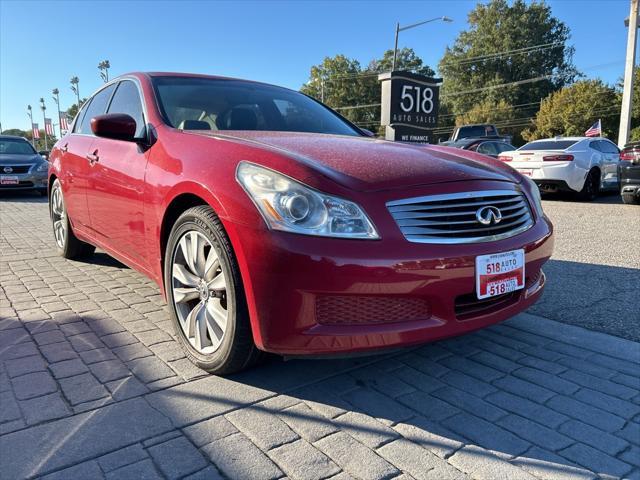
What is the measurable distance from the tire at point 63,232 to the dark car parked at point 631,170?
8.75m

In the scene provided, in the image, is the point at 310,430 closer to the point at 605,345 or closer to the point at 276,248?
the point at 276,248

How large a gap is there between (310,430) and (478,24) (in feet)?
228

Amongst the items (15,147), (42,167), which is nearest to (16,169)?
(42,167)

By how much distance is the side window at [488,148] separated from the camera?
45.9 feet

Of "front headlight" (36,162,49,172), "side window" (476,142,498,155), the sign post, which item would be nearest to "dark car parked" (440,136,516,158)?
"side window" (476,142,498,155)

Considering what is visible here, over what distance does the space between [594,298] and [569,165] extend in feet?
23.6

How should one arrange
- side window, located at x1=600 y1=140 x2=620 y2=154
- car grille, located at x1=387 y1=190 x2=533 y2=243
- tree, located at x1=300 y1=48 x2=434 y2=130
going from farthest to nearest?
1. tree, located at x1=300 y1=48 x2=434 y2=130
2. side window, located at x1=600 y1=140 x2=620 y2=154
3. car grille, located at x1=387 y1=190 x2=533 y2=243

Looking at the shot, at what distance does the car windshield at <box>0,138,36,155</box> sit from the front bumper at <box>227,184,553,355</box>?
42.6 ft

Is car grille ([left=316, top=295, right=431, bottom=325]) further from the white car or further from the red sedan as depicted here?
the white car

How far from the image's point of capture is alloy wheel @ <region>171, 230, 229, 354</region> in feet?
7.98

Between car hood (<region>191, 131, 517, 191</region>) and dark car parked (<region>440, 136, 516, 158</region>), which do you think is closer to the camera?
car hood (<region>191, 131, 517, 191</region>)

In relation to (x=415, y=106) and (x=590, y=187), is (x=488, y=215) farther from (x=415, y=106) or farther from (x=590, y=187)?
(x=590, y=187)

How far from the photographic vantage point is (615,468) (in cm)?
186

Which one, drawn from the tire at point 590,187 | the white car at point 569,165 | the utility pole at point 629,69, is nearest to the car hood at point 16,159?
the white car at point 569,165
